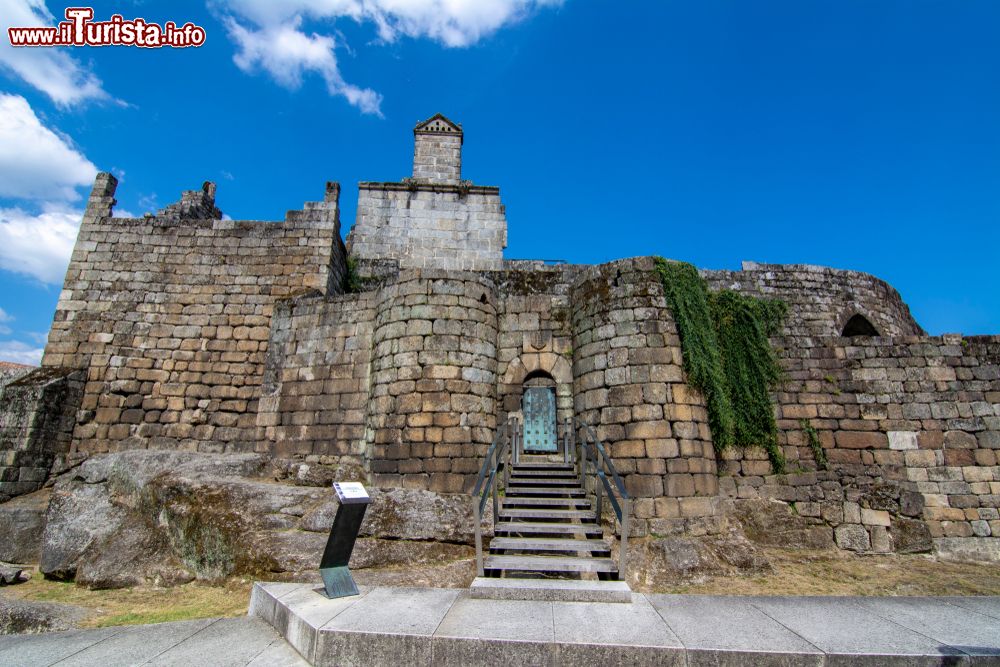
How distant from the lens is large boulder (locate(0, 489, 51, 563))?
9508 mm

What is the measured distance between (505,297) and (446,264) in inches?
192

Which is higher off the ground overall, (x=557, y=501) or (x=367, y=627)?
(x=557, y=501)

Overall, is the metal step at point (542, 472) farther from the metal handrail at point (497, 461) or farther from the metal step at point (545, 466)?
the metal handrail at point (497, 461)

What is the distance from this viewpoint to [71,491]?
9.45 metres

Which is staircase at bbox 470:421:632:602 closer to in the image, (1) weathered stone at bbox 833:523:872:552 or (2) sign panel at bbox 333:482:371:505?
(2) sign panel at bbox 333:482:371:505

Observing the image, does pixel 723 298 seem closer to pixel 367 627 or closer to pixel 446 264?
pixel 446 264

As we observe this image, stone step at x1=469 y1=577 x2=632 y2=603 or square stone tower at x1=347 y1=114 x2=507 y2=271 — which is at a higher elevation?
square stone tower at x1=347 y1=114 x2=507 y2=271

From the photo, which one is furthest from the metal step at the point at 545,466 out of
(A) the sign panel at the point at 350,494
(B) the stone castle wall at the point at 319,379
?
(A) the sign panel at the point at 350,494

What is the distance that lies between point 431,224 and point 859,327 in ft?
39.7

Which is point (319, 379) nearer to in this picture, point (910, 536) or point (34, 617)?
point (34, 617)

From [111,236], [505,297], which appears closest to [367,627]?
[505,297]

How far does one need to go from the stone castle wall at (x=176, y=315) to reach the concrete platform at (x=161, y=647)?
649 centimetres

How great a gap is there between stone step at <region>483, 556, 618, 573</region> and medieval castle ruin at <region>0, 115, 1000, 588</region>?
188 centimetres

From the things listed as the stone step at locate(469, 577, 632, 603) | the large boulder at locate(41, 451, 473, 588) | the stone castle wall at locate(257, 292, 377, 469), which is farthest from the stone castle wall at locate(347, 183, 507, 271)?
the stone step at locate(469, 577, 632, 603)
